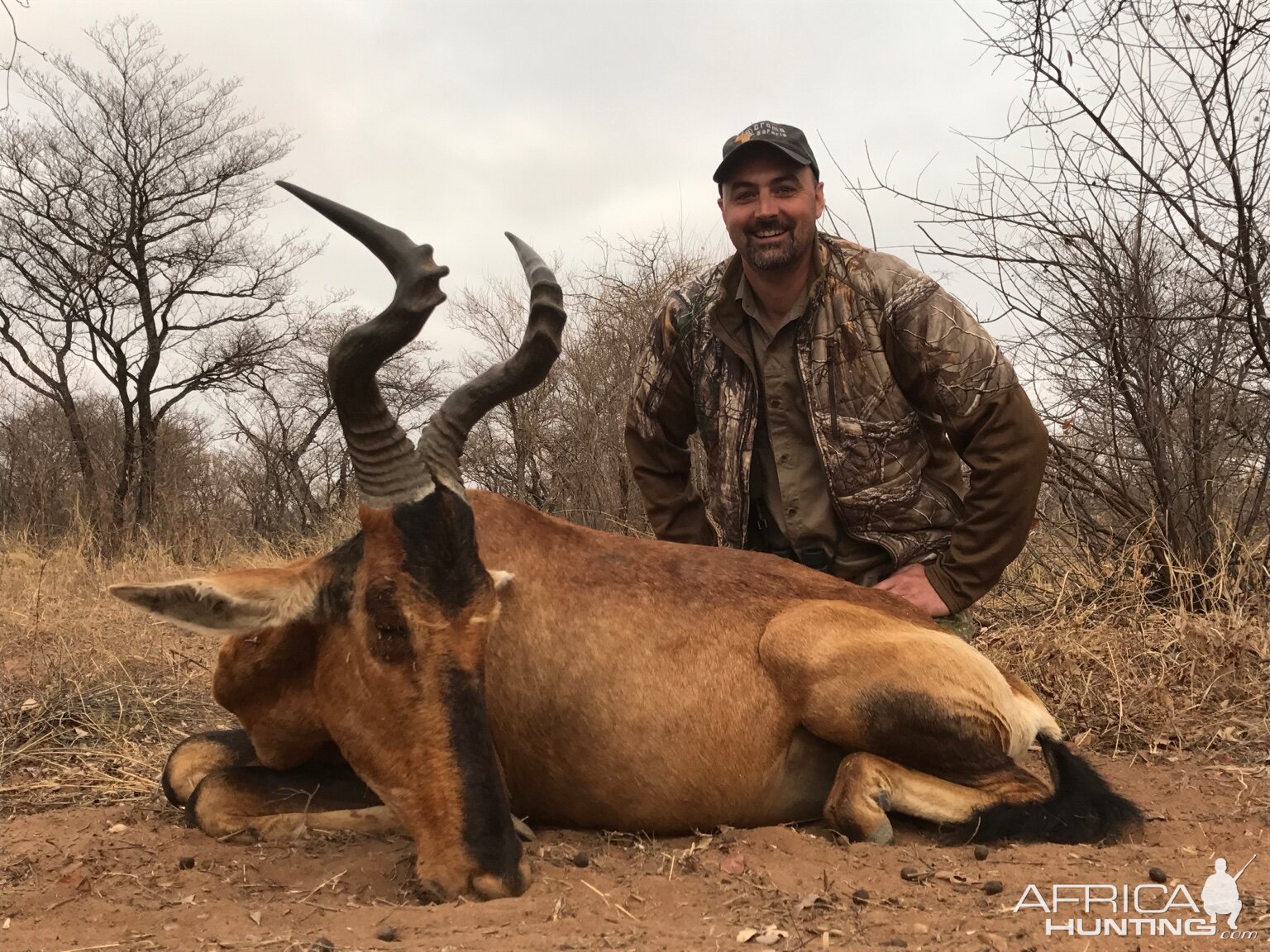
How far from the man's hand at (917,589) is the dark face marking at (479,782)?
264 centimetres

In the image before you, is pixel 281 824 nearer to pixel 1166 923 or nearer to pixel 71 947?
pixel 71 947

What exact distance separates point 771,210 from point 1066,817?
11.6 feet

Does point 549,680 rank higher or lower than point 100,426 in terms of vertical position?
lower

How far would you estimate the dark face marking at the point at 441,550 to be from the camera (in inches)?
149

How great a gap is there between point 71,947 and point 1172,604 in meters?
7.29

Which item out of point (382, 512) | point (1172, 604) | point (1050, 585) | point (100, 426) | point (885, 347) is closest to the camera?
point (382, 512)

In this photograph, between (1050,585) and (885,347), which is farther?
(1050,585)

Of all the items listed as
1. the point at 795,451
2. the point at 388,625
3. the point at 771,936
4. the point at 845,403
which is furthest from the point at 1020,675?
the point at 388,625

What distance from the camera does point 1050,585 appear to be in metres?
8.61

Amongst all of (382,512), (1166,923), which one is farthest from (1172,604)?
(382,512)

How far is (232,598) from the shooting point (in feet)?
12.7

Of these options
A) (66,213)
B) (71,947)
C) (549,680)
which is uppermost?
(66,213)

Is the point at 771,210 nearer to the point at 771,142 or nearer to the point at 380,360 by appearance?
the point at 771,142

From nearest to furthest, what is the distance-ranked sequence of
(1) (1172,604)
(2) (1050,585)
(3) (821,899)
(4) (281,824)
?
(3) (821,899), (4) (281,824), (1) (1172,604), (2) (1050,585)
